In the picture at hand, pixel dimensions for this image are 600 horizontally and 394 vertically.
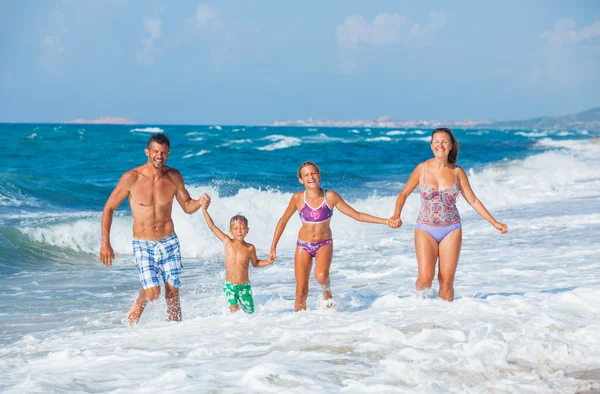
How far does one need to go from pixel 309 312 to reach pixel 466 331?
1482mm

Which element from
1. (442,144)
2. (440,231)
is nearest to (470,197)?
(440,231)

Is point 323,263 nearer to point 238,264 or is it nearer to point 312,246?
point 312,246

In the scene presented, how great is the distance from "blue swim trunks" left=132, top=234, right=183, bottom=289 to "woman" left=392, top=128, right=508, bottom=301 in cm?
212

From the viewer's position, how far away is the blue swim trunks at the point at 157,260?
19.1 ft

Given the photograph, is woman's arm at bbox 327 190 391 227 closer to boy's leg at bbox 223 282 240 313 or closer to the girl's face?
the girl's face

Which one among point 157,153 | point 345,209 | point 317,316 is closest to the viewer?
point 157,153

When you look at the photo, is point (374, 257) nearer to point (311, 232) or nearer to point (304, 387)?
point (311, 232)

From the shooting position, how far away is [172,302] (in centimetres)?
606

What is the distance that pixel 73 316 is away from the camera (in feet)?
23.1

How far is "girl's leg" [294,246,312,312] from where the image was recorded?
242 inches

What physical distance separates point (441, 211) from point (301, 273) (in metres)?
1.36

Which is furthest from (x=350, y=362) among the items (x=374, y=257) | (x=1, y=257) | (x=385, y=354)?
(x=1, y=257)

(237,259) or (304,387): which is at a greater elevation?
(237,259)

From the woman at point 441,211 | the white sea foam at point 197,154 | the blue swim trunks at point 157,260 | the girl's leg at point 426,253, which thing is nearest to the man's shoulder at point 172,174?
the blue swim trunks at point 157,260
